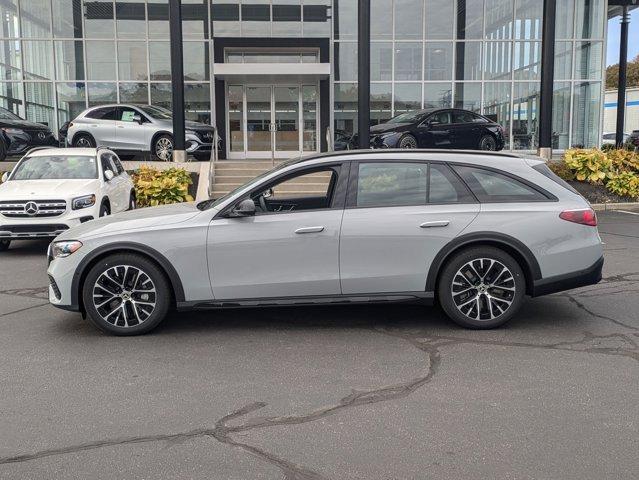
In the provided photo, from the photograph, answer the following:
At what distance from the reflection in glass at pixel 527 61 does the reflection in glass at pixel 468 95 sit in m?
1.79

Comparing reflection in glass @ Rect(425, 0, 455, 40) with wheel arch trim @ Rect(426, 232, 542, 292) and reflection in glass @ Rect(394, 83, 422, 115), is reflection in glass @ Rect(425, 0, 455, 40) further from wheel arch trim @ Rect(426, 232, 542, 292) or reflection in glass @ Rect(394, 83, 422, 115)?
wheel arch trim @ Rect(426, 232, 542, 292)

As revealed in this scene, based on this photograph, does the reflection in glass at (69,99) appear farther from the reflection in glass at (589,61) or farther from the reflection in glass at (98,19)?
the reflection in glass at (589,61)

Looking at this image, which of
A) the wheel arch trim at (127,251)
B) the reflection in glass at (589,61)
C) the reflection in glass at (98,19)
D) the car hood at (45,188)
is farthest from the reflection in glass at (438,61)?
the wheel arch trim at (127,251)

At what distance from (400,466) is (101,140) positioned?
16.6 meters

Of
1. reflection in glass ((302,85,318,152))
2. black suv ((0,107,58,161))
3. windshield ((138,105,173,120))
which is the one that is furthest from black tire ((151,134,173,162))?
reflection in glass ((302,85,318,152))

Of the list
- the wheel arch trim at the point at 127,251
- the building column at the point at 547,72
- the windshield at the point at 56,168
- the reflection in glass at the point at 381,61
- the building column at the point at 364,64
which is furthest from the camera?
the reflection in glass at the point at 381,61

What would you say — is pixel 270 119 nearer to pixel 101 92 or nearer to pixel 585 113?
pixel 101 92

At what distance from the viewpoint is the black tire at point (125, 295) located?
18.6ft

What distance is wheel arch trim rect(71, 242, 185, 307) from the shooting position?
18.4 feet

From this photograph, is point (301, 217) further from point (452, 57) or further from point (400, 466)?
point (452, 57)

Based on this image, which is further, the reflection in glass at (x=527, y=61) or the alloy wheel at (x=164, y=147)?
the reflection in glass at (x=527, y=61)

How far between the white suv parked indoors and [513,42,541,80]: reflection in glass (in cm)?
1790

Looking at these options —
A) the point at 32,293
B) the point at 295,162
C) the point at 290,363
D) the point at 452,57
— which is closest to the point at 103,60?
the point at 452,57

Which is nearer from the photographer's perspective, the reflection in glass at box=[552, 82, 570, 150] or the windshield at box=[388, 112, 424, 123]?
the windshield at box=[388, 112, 424, 123]
